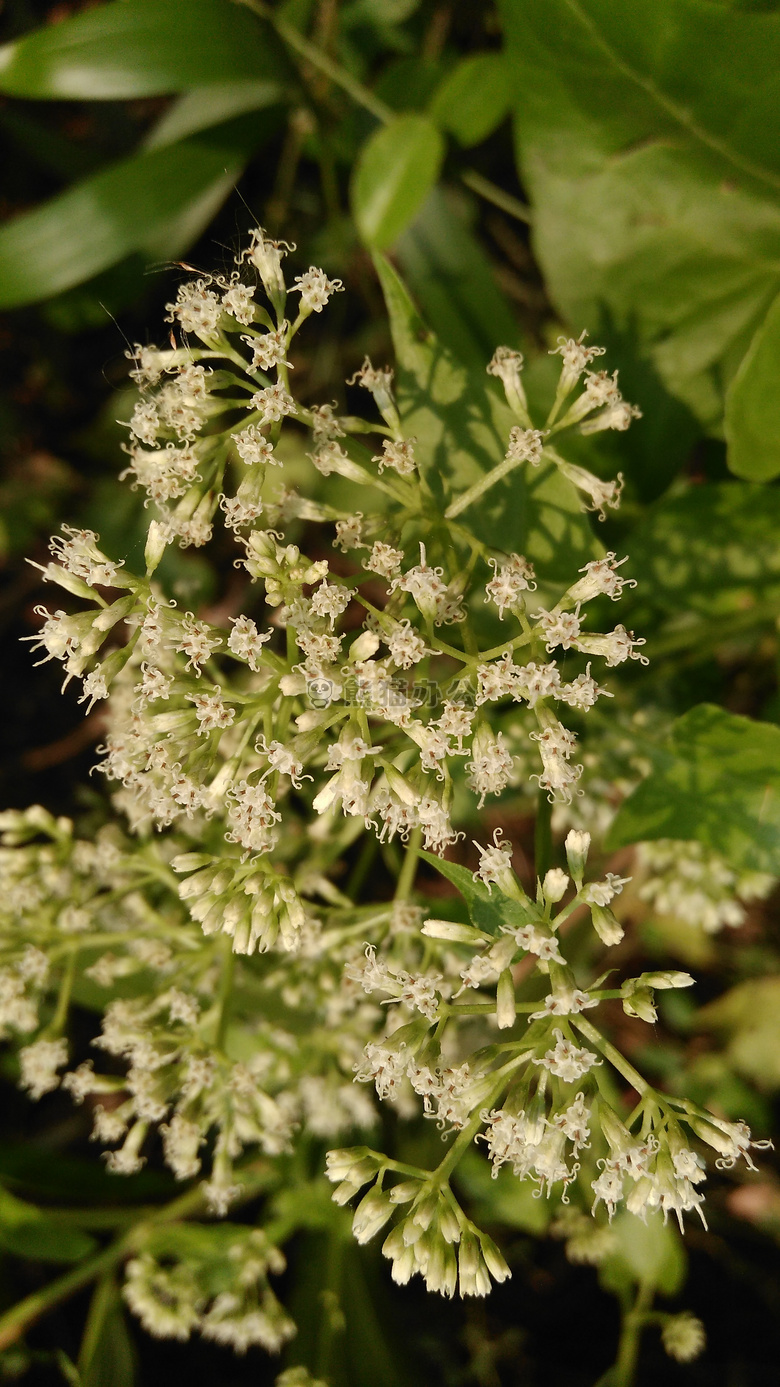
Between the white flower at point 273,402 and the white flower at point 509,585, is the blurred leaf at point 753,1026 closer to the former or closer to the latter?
the white flower at point 509,585

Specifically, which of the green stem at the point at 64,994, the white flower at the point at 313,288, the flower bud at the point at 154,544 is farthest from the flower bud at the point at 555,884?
the green stem at the point at 64,994

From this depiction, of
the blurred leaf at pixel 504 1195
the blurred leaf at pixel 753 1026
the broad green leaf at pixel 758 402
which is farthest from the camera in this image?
the blurred leaf at pixel 753 1026

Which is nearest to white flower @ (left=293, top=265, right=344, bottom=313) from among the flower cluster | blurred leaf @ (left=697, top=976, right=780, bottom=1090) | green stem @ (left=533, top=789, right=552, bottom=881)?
the flower cluster

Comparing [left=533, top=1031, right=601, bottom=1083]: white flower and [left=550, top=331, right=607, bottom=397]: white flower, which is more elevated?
[left=550, top=331, right=607, bottom=397]: white flower

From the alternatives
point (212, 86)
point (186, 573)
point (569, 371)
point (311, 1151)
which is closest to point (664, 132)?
point (569, 371)

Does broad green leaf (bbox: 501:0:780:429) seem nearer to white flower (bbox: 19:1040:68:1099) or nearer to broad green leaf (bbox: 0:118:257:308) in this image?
broad green leaf (bbox: 0:118:257:308)

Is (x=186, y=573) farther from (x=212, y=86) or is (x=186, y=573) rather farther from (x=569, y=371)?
(x=569, y=371)

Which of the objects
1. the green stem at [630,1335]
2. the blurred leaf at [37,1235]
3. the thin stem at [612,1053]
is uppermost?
the thin stem at [612,1053]
